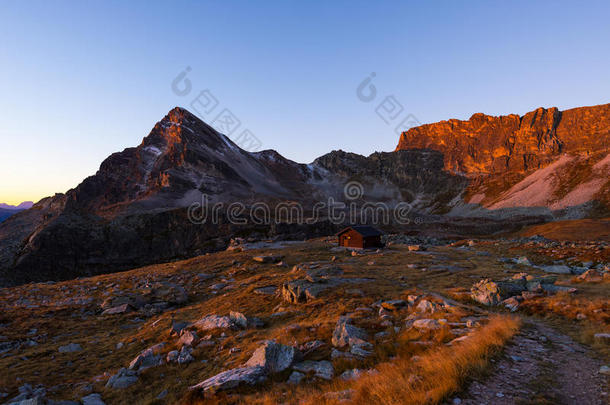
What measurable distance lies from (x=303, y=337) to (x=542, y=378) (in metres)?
7.95

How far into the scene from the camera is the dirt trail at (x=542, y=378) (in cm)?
633

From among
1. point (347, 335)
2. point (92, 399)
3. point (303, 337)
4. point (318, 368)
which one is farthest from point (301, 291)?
point (92, 399)

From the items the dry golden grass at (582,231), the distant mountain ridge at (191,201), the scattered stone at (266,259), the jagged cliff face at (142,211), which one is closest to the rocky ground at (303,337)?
the scattered stone at (266,259)

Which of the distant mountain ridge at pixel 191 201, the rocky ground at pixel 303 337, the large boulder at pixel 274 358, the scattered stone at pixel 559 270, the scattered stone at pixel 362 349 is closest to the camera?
the rocky ground at pixel 303 337

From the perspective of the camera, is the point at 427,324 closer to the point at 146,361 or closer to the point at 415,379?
the point at 415,379

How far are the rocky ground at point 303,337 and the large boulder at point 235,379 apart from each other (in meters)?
0.04

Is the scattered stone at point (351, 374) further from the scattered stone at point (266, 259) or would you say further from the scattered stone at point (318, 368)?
the scattered stone at point (266, 259)

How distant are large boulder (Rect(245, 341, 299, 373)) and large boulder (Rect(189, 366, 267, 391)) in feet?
0.98

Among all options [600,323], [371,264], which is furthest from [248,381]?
[371,264]

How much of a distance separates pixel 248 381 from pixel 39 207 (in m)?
205

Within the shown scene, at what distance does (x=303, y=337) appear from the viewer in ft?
40.3

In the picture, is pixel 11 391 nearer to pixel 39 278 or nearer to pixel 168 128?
pixel 39 278

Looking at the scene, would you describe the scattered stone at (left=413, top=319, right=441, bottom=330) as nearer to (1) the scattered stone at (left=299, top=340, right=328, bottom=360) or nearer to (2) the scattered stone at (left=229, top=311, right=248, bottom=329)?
(1) the scattered stone at (left=299, top=340, right=328, bottom=360)

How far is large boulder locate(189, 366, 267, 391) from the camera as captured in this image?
880cm
